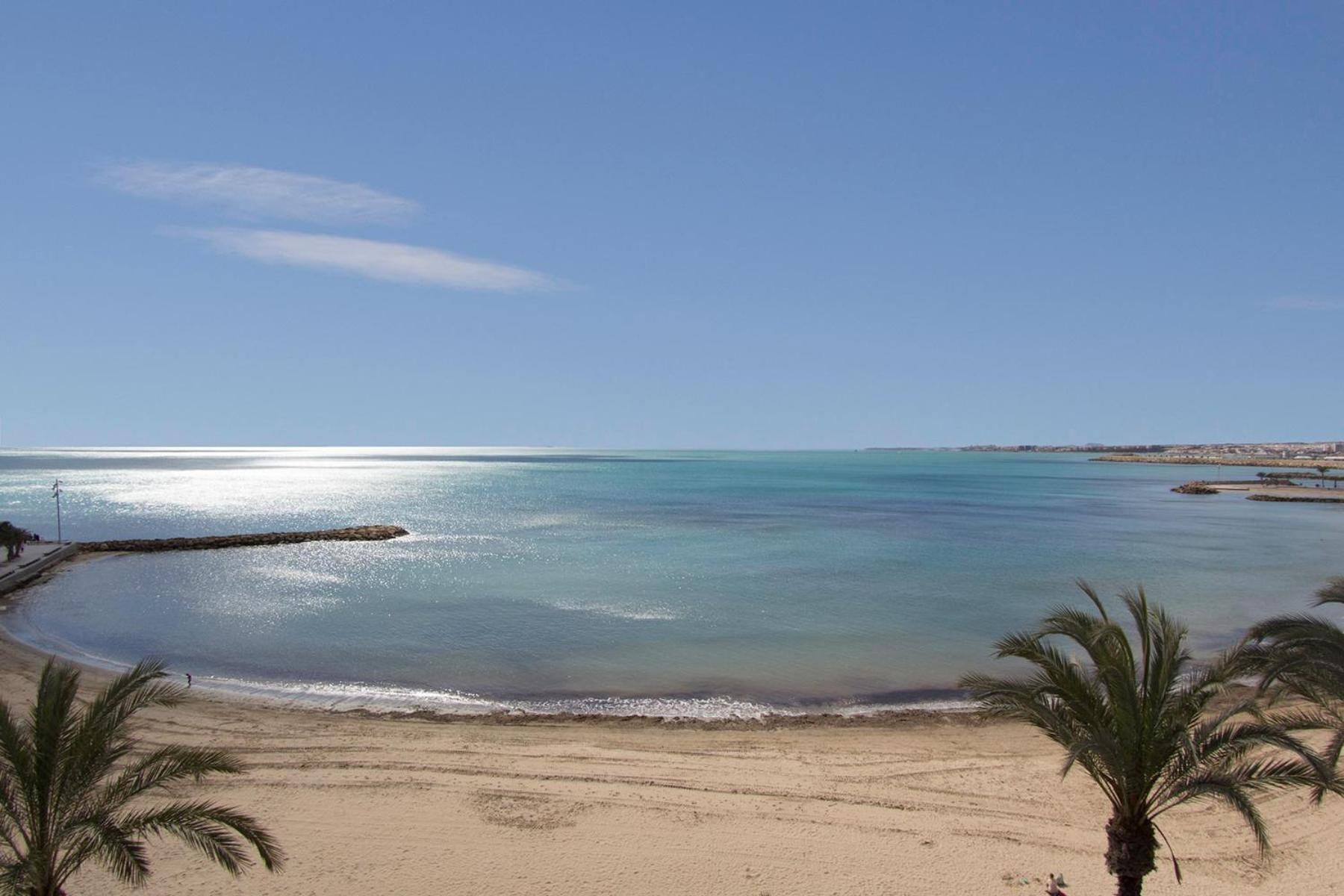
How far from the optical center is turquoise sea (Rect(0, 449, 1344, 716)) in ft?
76.8

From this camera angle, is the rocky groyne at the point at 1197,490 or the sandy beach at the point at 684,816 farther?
the rocky groyne at the point at 1197,490

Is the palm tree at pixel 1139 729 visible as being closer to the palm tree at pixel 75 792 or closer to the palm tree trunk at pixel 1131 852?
the palm tree trunk at pixel 1131 852

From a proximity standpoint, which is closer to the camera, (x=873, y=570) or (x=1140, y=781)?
(x=1140, y=781)

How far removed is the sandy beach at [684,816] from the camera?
11969 mm

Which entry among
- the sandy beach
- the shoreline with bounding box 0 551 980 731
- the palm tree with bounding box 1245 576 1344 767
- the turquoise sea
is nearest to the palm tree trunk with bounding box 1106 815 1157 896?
the sandy beach

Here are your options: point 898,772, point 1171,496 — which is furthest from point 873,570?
point 1171,496

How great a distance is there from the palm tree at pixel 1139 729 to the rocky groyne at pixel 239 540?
56649mm

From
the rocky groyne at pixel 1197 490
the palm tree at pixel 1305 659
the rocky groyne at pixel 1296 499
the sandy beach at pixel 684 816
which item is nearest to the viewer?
the palm tree at pixel 1305 659

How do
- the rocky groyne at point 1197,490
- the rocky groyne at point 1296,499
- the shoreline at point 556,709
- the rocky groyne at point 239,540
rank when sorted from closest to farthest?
the shoreline at point 556,709 < the rocky groyne at point 239,540 < the rocky groyne at point 1296,499 < the rocky groyne at point 1197,490

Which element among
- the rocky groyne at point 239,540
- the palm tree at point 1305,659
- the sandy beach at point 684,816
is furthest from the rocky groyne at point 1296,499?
the palm tree at point 1305,659

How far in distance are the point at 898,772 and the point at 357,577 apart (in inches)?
1365

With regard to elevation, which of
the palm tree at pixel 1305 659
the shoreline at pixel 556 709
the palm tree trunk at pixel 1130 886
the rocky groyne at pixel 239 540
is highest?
the palm tree at pixel 1305 659

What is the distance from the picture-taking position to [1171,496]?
10325cm

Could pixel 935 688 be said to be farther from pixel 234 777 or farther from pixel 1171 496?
pixel 1171 496
